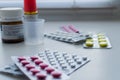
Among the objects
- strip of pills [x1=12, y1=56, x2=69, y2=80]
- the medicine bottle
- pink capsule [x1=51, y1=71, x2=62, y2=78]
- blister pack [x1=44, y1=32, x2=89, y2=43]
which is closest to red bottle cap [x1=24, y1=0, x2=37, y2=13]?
the medicine bottle

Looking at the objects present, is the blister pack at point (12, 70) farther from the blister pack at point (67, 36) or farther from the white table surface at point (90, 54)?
the blister pack at point (67, 36)

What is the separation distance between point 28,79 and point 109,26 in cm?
65

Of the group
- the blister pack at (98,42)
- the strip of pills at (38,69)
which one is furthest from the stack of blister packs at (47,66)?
the blister pack at (98,42)

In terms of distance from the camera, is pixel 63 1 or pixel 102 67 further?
pixel 63 1

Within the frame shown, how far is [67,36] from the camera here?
2.94 feet

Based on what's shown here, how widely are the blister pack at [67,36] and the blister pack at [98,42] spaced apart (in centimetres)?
3

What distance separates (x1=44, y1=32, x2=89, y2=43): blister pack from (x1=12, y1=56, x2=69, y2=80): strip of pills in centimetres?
24

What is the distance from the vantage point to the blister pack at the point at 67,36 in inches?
33.6

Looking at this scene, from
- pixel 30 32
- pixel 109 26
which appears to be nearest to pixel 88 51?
pixel 30 32

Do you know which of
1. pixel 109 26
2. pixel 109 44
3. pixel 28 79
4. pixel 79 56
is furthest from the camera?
pixel 109 26

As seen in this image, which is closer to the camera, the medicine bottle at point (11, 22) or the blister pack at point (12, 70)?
the blister pack at point (12, 70)

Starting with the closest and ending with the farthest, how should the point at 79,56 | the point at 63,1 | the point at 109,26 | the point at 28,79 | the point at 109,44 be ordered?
the point at 28,79 → the point at 79,56 → the point at 109,44 → the point at 109,26 → the point at 63,1

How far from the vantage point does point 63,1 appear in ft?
4.46

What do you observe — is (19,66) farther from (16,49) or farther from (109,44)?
(109,44)
